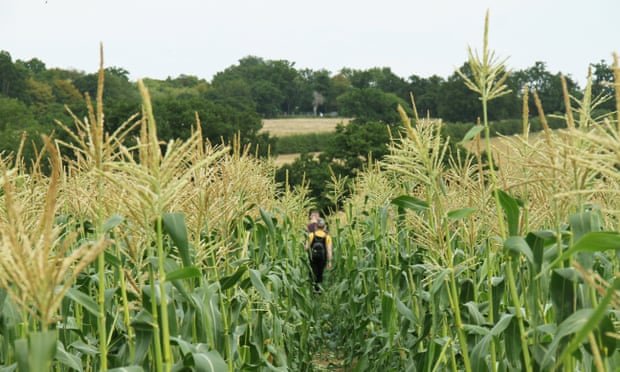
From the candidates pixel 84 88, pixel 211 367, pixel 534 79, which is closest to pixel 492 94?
pixel 211 367

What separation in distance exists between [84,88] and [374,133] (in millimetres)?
57665

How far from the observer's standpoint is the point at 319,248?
1348cm

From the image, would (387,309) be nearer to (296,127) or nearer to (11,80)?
(296,127)

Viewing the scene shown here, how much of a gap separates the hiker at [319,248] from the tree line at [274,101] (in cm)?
356

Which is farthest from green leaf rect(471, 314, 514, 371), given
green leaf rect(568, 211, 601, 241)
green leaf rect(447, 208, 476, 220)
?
green leaf rect(568, 211, 601, 241)

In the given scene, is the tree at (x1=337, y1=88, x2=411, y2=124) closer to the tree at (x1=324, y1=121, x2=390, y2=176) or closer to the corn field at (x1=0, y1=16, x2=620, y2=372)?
the tree at (x1=324, y1=121, x2=390, y2=176)

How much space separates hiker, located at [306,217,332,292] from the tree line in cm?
356

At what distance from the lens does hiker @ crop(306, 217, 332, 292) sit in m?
13.5

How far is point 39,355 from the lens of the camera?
6.43ft

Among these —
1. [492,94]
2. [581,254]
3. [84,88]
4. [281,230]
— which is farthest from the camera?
[84,88]

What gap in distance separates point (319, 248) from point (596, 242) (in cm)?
1159

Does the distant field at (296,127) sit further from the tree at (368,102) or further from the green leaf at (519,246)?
the green leaf at (519,246)

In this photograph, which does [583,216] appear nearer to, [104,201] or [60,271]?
[60,271]

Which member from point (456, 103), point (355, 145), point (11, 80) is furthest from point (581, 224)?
point (11, 80)
